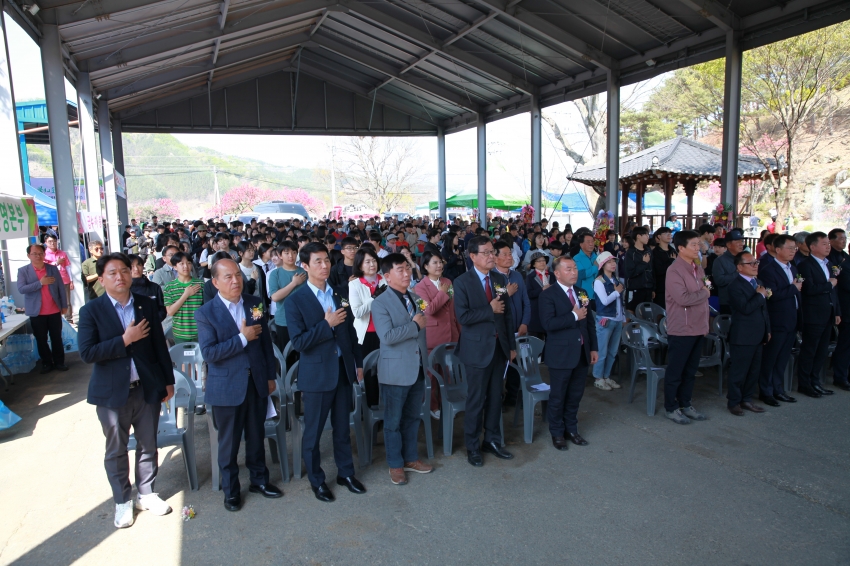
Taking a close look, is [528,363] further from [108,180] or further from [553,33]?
[108,180]

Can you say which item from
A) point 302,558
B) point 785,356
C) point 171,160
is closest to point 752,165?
point 785,356

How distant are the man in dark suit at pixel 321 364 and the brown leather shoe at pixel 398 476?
0.22 metres

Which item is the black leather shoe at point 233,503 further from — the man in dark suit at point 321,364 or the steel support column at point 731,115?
the steel support column at point 731,115

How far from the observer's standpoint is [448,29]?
14.6 meters

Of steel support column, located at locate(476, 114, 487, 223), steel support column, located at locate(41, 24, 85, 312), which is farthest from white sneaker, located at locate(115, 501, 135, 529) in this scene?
steel support column, located at locate(476, 114, 487, 223)

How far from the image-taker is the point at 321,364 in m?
3.41

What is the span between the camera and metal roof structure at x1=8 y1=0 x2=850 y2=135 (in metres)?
10.1

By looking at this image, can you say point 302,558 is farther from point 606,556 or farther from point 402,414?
point 606,556

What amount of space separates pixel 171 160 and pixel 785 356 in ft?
274

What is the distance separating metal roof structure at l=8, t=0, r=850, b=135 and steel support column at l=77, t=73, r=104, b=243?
0.94 ft

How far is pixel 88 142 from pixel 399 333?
1206cm

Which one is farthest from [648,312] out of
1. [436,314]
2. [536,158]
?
[536,158]

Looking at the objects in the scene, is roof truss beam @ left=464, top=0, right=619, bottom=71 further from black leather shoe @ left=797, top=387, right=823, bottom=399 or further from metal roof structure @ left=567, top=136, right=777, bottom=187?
black leather shoe @ left=797, top=387, right=823, bottom=399

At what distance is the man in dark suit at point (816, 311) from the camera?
5.24 m
